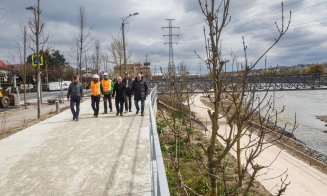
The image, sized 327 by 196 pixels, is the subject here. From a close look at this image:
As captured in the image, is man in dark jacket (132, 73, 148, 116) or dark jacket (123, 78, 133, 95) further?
dark jacket (123, 78, 133, 95)

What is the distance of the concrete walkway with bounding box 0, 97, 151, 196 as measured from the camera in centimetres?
673

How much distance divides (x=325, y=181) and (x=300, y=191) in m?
2.91

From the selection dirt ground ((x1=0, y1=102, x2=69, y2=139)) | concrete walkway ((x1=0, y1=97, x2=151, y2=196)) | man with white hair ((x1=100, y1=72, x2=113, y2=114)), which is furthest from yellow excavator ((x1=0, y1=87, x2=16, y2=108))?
concrete walkway ((x1=0, y1=97, x2=151, y2=196))

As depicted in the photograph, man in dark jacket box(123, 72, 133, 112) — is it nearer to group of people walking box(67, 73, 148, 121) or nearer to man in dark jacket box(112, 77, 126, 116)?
group of people walking box(67, 73, 148, 121)

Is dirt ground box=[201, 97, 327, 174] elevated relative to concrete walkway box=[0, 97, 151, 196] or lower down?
lower down

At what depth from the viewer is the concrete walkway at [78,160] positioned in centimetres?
673

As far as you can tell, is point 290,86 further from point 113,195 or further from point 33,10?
point 113,195

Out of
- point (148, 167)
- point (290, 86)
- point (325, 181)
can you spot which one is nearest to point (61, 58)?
point (290, 86)

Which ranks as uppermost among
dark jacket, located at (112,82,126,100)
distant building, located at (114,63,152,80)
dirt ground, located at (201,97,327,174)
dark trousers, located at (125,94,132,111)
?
distant building, located at (114,63,152,80)

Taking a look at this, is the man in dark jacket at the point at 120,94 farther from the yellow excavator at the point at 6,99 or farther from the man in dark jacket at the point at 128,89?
the yellow excavator at the point at 6,99

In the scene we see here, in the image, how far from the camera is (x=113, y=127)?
1306 cm

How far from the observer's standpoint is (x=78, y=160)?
28.4ft

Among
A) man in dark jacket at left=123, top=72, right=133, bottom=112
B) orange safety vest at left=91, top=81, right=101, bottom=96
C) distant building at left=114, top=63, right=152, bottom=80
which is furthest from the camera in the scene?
distant building at left=114, top=63, right=152, bottom=80

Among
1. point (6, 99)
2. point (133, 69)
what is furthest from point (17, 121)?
point (133, 69)
